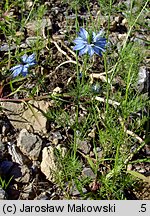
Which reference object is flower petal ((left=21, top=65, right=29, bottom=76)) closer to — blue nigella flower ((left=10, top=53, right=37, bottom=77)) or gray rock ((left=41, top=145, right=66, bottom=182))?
blue nigella flower ((left=10, top=53, right=37, bottom=77))

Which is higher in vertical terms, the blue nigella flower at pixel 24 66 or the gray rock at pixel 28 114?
the blue nigella flower at pixel 24 66

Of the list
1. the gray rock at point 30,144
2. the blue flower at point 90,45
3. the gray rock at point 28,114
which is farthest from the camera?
the gray rock at point 28,114

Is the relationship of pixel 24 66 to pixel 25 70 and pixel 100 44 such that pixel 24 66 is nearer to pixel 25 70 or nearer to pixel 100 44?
pixel 25 70

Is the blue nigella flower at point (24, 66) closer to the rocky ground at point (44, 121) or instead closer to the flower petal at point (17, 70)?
the flower petal at point (17, 70)

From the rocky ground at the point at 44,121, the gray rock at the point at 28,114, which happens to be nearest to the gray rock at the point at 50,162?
the rocky ground at the point at 44,121

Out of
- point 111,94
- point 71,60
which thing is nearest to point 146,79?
point 111,94

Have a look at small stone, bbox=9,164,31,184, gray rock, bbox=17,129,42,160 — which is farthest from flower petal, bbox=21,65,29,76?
small stone, bbox=9,164,31,184

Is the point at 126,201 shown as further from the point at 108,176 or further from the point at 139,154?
the point at 139,154
